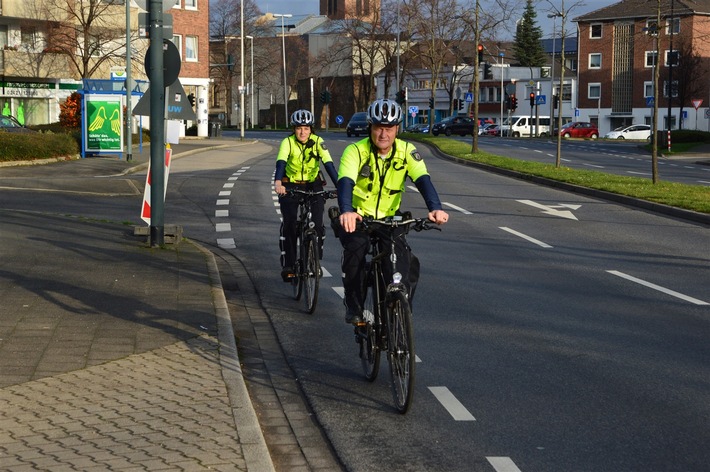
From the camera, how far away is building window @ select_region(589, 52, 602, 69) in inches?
4028

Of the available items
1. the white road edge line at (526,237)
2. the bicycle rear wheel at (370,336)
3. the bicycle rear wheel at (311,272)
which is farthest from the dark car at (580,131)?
the bicycle rear wheel at (370,336)

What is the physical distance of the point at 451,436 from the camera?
19.5 ft

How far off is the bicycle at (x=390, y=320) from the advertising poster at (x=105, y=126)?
3083 cm

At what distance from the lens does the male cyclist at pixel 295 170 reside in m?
10.6

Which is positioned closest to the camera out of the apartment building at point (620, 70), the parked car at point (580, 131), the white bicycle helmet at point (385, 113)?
the white bicycle helmet at point (385, 113)

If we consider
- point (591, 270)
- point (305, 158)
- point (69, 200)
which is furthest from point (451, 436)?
point (69, 200)

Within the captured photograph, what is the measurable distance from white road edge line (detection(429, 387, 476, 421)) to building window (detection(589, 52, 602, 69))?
324ft

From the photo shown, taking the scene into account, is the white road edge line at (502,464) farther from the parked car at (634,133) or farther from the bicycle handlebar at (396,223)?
the parked car at (634,133)

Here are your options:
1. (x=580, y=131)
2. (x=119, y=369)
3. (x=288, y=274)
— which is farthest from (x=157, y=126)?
(x=580, y=131)

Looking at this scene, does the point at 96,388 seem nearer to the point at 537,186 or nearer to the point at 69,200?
the point at 69,200

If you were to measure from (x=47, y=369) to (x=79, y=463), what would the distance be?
213cm

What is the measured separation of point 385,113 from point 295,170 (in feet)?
13.7

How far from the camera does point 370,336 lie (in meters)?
7.09

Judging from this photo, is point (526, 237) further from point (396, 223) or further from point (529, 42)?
point (529, 42)
